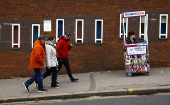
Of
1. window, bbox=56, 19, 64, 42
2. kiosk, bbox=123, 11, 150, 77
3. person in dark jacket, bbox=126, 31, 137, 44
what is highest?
window, bbox=56, 19, 64, 42

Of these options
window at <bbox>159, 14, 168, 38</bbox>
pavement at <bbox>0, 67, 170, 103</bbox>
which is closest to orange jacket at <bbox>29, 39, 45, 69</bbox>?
pavement at <bbox>0, 67, 170, 103</bbox>

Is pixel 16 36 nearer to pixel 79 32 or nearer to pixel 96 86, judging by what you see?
pixel 79 32

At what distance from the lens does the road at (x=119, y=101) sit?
687 cm

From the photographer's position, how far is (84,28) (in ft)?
37.8

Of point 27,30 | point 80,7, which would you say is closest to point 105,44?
point 80,7

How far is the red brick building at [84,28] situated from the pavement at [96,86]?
0.66 meters

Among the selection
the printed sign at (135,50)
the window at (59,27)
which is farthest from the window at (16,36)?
the printed sign at (135,50)

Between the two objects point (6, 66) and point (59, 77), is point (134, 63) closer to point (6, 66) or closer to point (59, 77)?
point (59, 77)

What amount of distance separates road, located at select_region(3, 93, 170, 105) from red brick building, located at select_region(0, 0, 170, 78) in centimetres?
393

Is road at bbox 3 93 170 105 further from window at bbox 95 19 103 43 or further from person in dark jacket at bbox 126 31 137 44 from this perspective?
window at bbox 95 19 103 43

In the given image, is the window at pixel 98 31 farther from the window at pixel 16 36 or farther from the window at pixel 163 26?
the window at pixel 16 36

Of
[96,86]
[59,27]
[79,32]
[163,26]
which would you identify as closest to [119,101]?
[96,86]

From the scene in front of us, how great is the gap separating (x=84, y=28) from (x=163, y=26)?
340cm

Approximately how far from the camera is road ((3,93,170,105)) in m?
6.87
